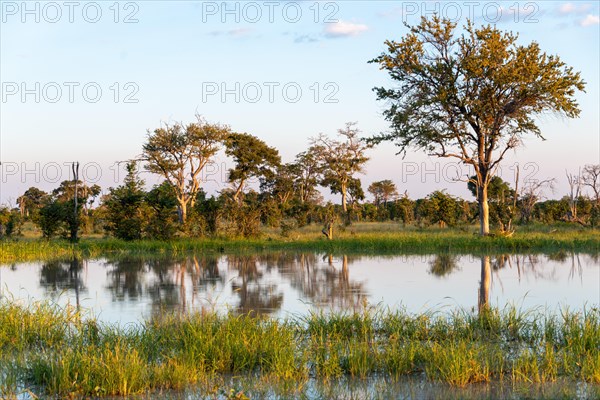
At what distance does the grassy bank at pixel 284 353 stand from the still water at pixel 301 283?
1.25 metres

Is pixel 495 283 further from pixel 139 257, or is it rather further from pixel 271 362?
pixel 139 257

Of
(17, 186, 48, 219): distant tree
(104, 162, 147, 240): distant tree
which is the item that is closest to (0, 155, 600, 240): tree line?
(104, 162, 147, 240): distant tree

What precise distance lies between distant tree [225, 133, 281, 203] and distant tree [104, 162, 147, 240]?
54.5 feet

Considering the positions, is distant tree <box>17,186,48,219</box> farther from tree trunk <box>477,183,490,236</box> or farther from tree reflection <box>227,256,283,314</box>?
tree reflection <box>227,256,283,314</box>

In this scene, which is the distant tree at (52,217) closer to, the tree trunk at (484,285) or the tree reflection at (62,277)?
the tree reflection at (62,277)

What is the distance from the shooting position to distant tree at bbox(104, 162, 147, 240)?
32156mm

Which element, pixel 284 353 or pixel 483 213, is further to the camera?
pixel 483 213

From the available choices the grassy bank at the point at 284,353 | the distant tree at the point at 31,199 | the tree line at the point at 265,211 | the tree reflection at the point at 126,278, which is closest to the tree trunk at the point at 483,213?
the tree line at the point at 265,211

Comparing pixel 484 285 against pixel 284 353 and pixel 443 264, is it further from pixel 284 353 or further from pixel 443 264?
pixel 284 353

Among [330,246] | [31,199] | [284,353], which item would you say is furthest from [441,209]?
[31,199]

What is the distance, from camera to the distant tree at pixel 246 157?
168 ft

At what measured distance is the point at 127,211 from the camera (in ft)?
108

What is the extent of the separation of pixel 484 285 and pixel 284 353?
9.13m

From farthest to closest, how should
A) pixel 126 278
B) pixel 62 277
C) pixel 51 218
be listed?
pixel 51 218 < pixel 62 277 < pixel 126 278
